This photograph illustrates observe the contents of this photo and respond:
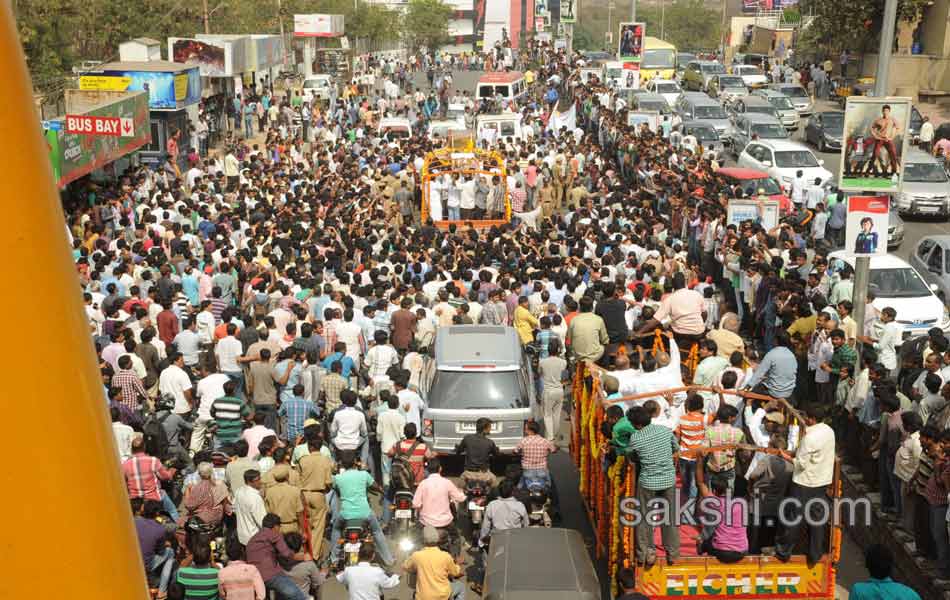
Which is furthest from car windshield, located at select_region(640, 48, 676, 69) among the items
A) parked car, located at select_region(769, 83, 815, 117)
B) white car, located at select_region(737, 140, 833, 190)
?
white car, located at select_region(737, 140, 833, 190)

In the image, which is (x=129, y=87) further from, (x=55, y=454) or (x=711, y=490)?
(x=55, y=454)

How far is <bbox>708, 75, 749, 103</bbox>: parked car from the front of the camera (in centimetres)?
4416

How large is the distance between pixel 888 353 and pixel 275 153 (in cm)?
2035

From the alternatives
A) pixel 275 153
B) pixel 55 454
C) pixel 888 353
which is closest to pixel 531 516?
pixel 888 353

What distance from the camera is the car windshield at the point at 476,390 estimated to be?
1215 centimetres

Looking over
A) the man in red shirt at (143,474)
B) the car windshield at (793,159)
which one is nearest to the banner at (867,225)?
the man in red shirt at (143,474)

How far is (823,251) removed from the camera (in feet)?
61.1

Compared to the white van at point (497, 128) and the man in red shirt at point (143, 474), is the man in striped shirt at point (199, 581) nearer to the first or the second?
the man in red shirt at point (143, 474)

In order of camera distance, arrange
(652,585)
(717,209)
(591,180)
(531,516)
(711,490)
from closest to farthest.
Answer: (652,585)
(711,490)
(531,516)
(717,209)
(591,180)

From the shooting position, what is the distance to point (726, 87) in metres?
45.9

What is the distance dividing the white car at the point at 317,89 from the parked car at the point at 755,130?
15.8 m

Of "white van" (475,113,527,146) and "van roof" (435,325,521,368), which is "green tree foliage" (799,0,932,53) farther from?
"van roof" (435,325,521,368)

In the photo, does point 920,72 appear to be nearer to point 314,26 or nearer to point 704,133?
point 704,133

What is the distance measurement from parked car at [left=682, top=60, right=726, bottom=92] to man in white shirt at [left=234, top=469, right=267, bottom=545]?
4261 cm
